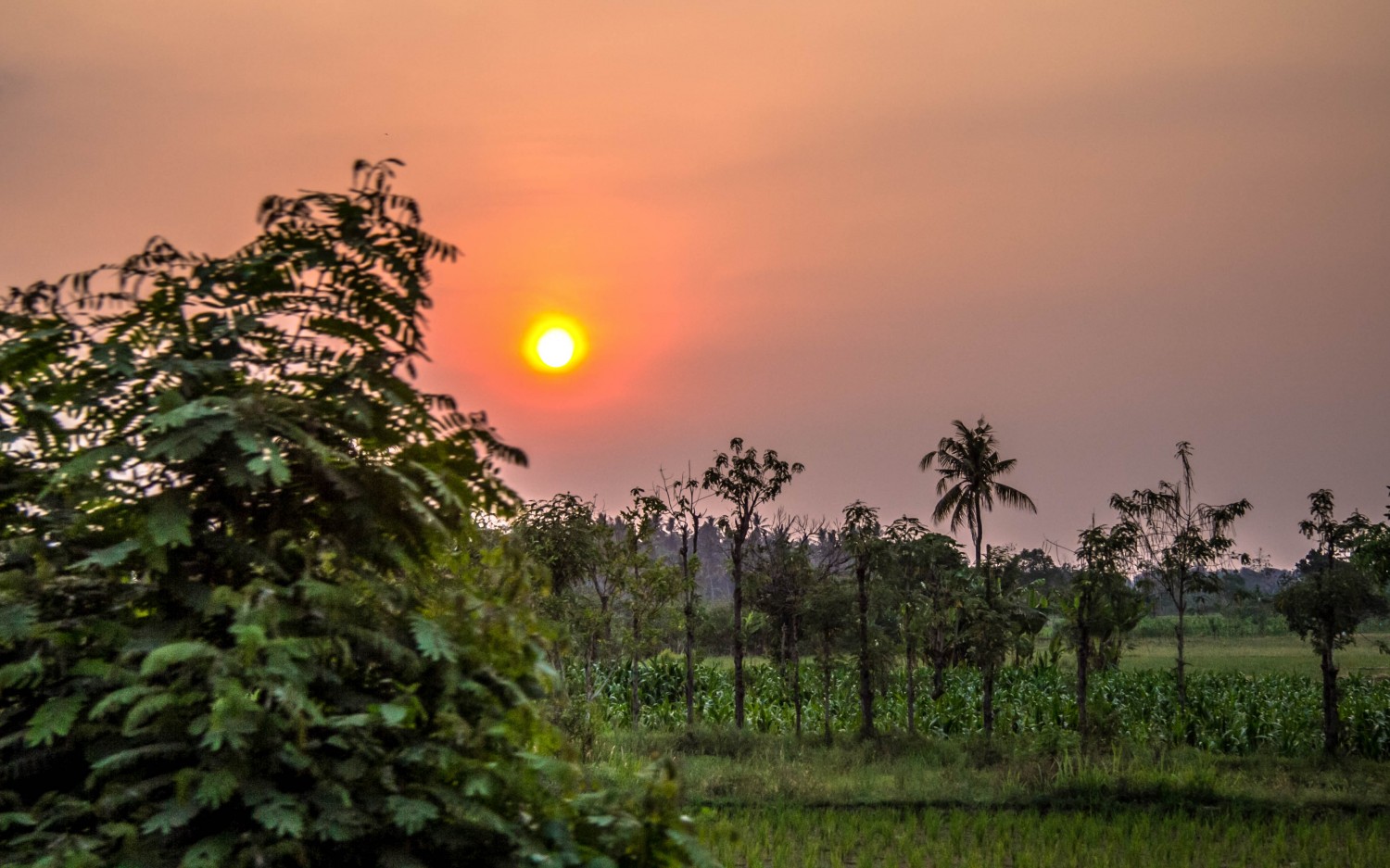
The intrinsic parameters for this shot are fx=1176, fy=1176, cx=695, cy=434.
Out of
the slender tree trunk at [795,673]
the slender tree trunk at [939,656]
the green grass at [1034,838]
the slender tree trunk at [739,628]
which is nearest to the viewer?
the green grass at [1034,838]

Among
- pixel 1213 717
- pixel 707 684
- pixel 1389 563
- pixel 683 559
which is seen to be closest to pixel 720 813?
pixel 683 559

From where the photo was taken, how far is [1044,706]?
2373 cm

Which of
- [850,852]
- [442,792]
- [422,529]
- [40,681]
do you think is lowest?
[850,852]

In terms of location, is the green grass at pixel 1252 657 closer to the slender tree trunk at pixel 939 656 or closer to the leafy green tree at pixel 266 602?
the slender tree trunk at pixel 939 656

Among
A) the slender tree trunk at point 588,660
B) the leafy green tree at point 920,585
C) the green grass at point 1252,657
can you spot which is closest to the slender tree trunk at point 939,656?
the leafy green tree at point 920,585

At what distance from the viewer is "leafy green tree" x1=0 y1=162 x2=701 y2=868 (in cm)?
276

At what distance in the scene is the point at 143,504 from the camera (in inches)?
121

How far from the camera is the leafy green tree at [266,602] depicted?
2758 millimetres

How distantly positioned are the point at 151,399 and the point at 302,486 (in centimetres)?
45

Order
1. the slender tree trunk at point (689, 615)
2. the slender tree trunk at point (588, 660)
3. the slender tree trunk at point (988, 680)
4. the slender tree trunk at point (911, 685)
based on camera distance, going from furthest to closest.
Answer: the slender tree trunk at point (689, 615) < the slender tree trunk at point (911, 685) < the slender tree trunk at point (988, 680) < the slender tree trunk at point (588, 660)

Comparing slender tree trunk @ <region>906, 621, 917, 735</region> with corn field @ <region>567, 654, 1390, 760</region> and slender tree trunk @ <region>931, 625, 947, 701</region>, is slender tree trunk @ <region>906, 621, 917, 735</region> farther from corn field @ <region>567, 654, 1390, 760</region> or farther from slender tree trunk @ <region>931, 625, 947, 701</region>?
slender tree trunk @ <region>931, 625, 947, 701</region>

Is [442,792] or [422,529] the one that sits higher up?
[422,529]

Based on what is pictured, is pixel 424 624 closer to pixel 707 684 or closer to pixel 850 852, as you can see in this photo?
pixel 850 852

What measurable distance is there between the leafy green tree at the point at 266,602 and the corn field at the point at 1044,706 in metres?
14.6
